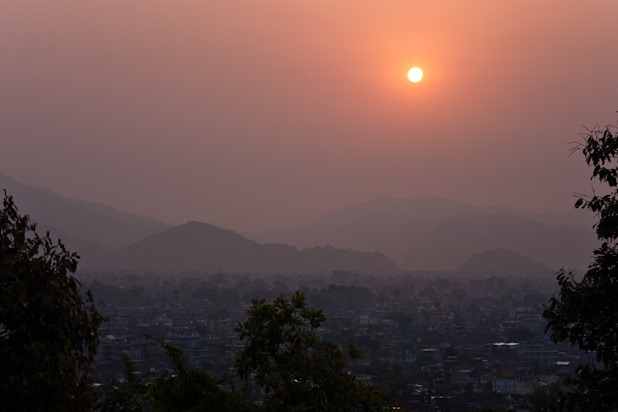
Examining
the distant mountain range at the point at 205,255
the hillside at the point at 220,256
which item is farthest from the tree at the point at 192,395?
the hillside at the point at 220,256

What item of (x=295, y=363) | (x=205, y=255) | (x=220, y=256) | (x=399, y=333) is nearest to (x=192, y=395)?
(x=295, y=363)

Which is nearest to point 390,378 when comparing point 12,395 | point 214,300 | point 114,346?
point 114,346

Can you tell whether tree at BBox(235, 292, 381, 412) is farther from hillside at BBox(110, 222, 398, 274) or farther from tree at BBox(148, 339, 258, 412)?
hillside at BBox(110, 222, 398, 274)

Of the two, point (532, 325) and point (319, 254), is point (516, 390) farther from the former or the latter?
point (319, 254)

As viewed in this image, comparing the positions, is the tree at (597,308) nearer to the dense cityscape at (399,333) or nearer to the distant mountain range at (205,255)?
the dense cityscape at (399,333)

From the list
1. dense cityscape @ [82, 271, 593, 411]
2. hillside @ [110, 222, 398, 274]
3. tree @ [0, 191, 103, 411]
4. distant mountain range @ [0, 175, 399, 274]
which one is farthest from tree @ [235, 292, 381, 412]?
hillside @ [110, 222, 398, 274]
